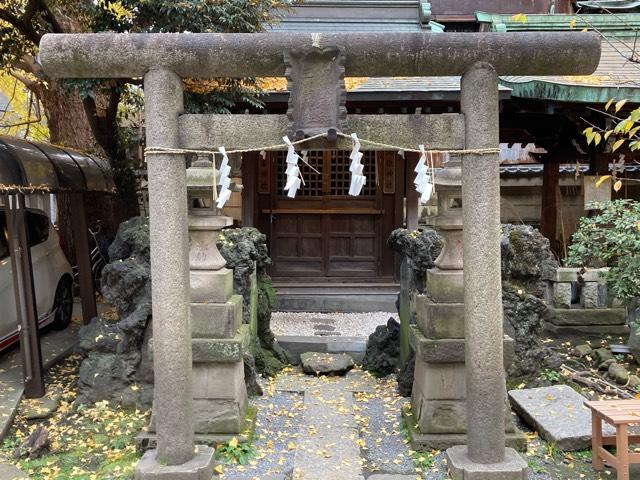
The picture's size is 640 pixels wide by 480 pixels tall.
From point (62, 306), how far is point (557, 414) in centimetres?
718

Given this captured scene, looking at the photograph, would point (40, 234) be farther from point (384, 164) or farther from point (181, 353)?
point (384, 164)

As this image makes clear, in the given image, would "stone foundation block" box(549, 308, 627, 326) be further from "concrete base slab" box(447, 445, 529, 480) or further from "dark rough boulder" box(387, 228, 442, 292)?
"concrete base slab" box(447, 445, 529, 480)

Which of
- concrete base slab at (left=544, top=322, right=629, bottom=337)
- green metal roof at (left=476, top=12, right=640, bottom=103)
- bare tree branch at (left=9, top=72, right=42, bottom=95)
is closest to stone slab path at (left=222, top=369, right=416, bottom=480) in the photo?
concrete base slab at (left=544, top=322, right=629, bottom=337)

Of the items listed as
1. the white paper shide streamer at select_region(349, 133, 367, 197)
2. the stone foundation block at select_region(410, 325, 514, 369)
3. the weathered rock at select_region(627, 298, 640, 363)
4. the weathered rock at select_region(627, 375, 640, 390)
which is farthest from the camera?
the weathered rock at select_region(627, 298, 640, 363)

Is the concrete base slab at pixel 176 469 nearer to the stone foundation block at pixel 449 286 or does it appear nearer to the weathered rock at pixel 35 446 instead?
the weathered rock at pixel 35 446

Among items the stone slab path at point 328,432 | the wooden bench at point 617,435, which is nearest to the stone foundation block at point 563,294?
the stone slab path at point 328,432

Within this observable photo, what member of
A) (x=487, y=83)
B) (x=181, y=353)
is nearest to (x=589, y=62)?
(x=487, y=83)

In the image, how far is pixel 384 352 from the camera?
7.01 meters

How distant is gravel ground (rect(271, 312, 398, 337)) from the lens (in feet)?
28.3

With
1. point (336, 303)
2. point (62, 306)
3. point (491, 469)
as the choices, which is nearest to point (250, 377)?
point (491, 469)

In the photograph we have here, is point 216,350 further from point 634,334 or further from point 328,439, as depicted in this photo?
point 634,334

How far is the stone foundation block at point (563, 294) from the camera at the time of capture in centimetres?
827

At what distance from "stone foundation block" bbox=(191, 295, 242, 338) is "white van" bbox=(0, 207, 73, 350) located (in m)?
3.18

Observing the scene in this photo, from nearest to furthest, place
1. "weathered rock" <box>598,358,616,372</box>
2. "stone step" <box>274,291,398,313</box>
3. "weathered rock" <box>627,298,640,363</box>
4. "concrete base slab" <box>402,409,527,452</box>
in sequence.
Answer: "concrete base slab" <box>402,409,527,452</box>
"weathered rock" <box>598,358,616,372</box>
"weathered rock" <box>627,298,640,363</box>
"stone step" <box>274,291,398,313</box>
